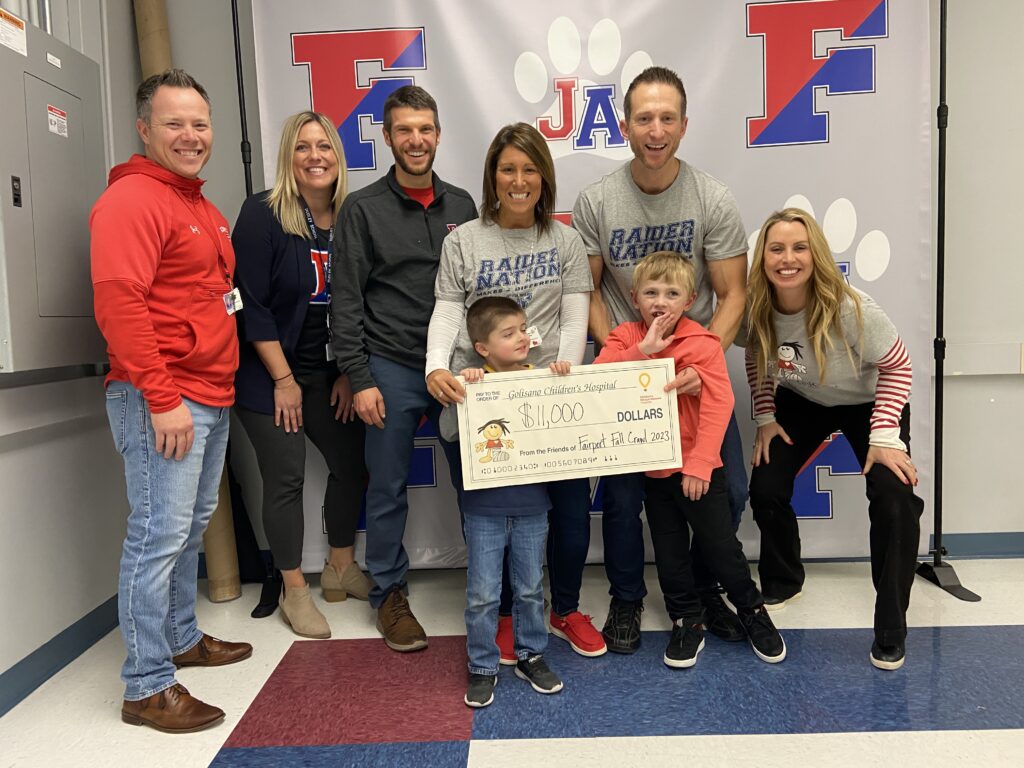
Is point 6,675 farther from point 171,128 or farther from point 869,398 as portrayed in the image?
point 869,398

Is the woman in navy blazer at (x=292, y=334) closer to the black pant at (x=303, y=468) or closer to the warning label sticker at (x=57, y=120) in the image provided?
the black pant at (x=303, y=468)

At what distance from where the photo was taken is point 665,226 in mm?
2229

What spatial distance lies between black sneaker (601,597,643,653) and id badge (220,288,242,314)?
1.46 m

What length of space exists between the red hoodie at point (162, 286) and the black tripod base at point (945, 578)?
8.35 ft

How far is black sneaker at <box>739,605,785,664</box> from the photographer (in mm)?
2137

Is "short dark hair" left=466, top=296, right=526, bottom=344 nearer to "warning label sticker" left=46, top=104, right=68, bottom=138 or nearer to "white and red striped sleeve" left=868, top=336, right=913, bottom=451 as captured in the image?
"white and red striped sleeve" left=868, top=336, right=913, bottom=451

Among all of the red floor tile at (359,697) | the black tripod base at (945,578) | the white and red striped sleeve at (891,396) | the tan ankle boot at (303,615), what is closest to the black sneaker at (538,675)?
the red floor tile at (359,697)

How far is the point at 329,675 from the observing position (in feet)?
7.08

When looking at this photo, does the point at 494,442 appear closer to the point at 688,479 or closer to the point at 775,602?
the point at 688,479

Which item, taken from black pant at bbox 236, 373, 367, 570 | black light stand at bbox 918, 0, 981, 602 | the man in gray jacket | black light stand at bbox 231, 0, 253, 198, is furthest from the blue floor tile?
black light stand at bbox 231, 0, 253, 198

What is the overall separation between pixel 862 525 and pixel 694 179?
157 cm

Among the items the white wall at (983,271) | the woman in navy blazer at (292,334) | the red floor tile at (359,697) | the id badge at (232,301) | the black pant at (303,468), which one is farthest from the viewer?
the white wall at (983,271)

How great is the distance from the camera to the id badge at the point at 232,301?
206 cm

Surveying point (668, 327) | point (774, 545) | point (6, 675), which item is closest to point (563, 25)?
point (668, 327)
